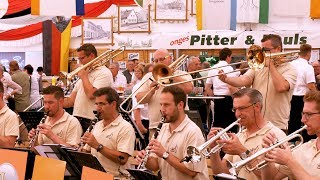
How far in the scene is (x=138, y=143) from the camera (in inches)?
300

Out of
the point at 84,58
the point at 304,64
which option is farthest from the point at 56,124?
the point at 304,64

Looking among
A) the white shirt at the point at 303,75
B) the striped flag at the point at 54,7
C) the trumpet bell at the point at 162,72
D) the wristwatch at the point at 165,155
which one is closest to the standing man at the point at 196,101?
the striped flag at the point at 54,7

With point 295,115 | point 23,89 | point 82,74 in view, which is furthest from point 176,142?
point 23,89

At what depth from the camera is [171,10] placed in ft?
60.4

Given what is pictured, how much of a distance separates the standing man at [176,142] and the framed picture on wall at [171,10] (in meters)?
12.4

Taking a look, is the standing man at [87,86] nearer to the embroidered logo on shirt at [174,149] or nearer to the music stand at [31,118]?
the music stand at [31,118]

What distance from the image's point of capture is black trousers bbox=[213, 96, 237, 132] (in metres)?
11.1

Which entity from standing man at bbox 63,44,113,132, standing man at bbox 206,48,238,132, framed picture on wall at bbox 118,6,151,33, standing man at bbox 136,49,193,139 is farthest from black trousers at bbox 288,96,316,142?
framed picture on wall at bbox 118,6,151,33

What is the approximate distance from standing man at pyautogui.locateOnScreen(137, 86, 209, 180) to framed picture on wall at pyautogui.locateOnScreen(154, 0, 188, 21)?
1244cm

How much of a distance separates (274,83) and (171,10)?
11759 mm

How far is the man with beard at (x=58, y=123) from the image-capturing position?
7.04 m

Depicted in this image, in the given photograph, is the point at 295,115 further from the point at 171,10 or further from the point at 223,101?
the point at 171,10

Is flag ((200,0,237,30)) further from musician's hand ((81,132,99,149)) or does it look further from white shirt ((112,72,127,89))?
musician's hand ((81,132,99,149))

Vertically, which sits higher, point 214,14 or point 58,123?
Result: point 214,14
